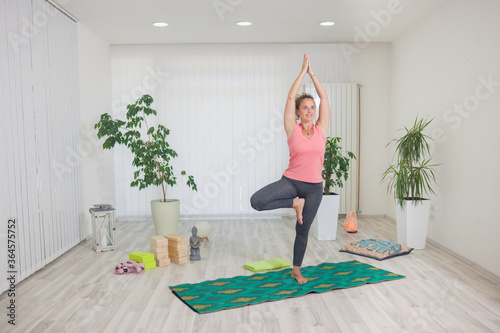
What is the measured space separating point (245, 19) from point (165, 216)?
94.7 inches

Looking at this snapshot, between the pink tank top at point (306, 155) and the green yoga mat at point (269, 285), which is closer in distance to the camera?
the green yoga mat at point (269, 285)

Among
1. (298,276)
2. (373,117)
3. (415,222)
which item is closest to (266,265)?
(298,276)

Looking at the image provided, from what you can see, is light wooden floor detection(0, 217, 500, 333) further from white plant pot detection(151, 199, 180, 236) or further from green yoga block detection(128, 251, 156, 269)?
white plant pot detection(151, 199, 180, 236)

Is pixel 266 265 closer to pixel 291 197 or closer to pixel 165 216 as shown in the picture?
pixel 291 197

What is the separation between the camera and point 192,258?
4.32 meters

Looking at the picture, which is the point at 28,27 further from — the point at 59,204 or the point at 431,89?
the point at 431,89

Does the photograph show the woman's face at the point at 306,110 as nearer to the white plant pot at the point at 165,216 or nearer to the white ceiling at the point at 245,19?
the white ceiling at the point at 245,19

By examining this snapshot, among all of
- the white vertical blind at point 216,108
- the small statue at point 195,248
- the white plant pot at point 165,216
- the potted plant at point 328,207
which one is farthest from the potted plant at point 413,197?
the white plant pot at point 165,216

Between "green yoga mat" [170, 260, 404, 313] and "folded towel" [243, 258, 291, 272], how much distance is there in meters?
0.10

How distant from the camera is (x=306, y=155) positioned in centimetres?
343

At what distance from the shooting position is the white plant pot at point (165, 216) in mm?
5262

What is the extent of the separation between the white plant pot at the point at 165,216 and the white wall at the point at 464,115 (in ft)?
9.47

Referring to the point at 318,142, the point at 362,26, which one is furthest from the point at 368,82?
the point at 318,142

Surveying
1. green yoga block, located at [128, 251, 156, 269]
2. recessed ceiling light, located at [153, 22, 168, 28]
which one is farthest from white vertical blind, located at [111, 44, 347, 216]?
green yoga block, located at [128, 251, 156, 269]
